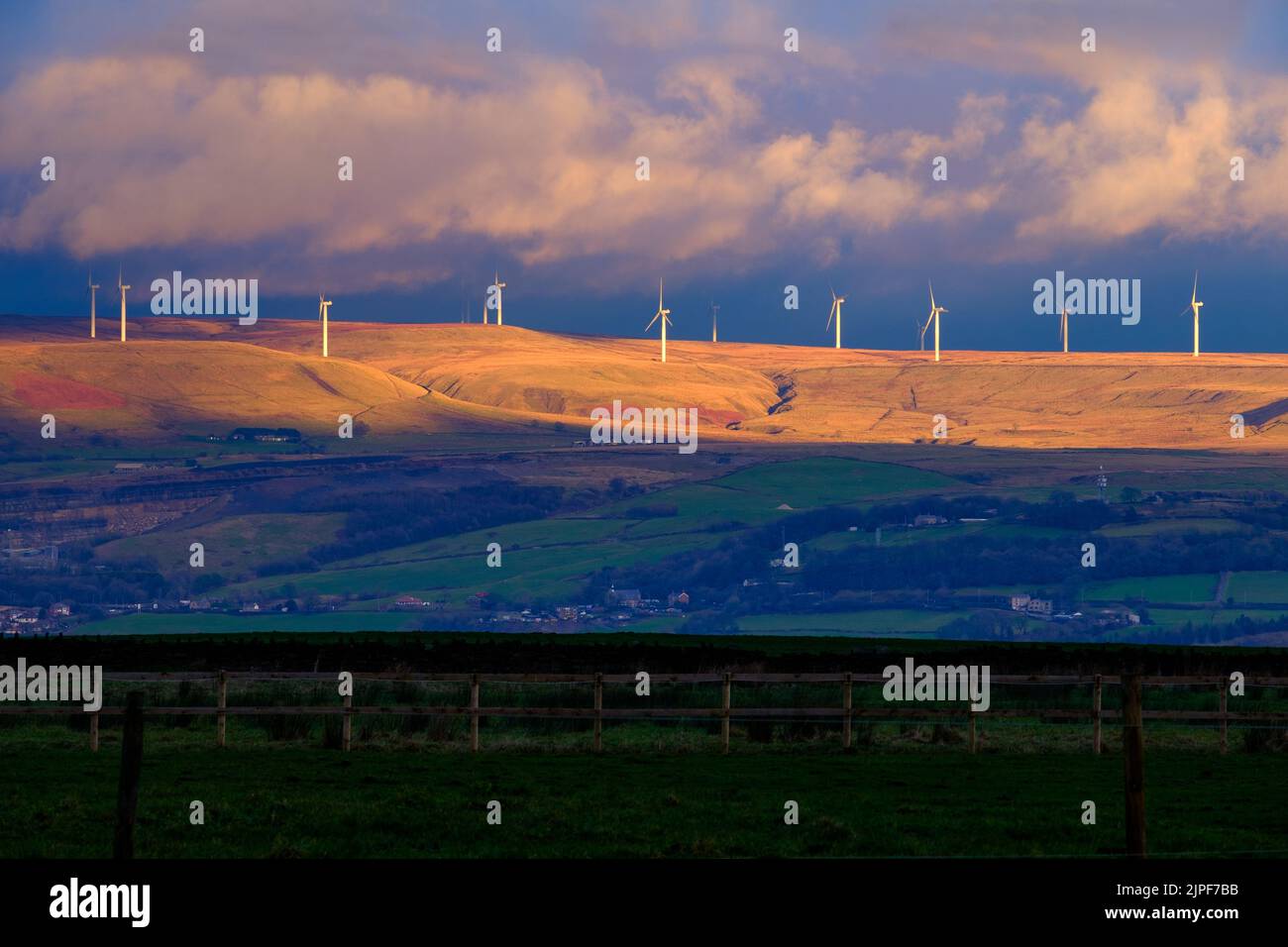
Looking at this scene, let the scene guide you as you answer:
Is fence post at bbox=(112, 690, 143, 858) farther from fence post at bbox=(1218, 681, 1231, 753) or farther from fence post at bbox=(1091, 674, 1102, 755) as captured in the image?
fence post at bbox=(1218, 681, 1231, 753)

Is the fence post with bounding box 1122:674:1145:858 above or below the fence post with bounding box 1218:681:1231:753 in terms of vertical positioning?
above

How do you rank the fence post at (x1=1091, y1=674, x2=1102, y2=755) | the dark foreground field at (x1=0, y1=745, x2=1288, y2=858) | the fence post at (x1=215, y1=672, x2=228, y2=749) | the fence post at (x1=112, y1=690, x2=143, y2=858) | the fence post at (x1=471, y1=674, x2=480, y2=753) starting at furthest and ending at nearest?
the fence post at (x1=1091, y1=674, x2=1102, y2=755), the fence post at (x1=215, y1=672, x2=228, y2=749), the fence post at (x1=471, y1=674, x2=480, y2=753), the dark foreground field at (x1=0, y1=745, x2=1288, y2=858), the fence post at (x1=112, y1=690, x2=143, y2=858)

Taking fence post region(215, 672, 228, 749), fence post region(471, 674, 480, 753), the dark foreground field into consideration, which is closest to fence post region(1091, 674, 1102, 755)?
the dark foreground field

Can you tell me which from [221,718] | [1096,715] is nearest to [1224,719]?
[1096,715]

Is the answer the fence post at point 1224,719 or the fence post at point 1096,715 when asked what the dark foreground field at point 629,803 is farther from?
the fence post at point 1224,719

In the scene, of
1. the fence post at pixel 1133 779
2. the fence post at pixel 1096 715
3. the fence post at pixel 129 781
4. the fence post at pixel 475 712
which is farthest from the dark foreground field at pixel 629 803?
the fence post at pixel 129 781
